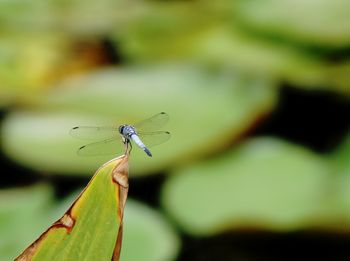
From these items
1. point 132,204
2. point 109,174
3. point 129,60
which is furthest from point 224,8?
point 109,174

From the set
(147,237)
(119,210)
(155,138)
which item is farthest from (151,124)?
(119,210)

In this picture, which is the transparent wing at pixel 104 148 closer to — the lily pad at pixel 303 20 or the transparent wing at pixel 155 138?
the transparent wing at pixel 155 138

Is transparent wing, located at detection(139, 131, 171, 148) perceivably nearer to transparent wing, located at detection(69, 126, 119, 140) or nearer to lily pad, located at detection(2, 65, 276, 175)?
transparent wing, located at detection(69, 126, 119, 140)

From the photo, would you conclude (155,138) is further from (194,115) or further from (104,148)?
(194,115)

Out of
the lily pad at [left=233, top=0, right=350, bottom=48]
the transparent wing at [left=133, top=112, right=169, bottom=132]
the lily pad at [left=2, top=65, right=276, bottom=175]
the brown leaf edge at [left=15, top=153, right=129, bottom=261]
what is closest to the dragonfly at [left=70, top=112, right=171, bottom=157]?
the transparent wing at [left=133, top=112, right=169, bottom=132]

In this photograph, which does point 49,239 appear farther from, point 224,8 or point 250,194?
point 224,8

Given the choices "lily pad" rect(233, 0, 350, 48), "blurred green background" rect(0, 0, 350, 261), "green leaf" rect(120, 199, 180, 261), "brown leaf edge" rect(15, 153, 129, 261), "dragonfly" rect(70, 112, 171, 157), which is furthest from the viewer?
"lily pad" rect(233, 0, 350, 48)
